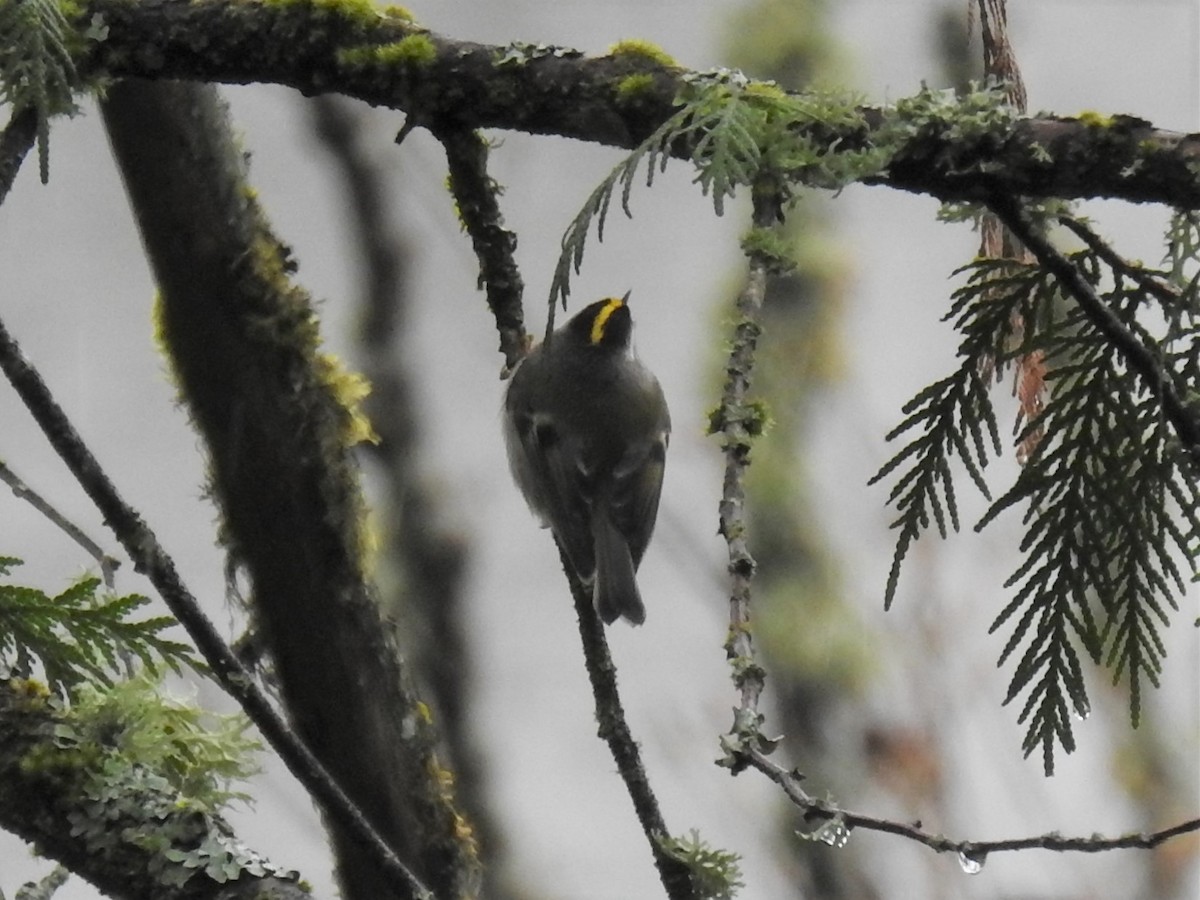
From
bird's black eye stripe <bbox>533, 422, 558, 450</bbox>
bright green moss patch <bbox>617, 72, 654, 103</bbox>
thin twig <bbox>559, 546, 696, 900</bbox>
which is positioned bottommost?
thin twig <bbox>559, 546, 696, 900</bbox>

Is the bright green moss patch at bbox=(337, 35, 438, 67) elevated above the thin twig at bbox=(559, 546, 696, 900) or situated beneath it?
elevated above

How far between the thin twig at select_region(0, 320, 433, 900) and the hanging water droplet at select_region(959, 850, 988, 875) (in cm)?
54

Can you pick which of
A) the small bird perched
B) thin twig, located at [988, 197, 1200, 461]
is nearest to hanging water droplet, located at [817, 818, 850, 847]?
thin twig, located at [988, 197, 1200, 461]

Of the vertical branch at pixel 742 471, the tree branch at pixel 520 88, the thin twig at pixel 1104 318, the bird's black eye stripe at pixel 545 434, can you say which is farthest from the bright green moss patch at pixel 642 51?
the bird's black eye stripe at pixel 545 434

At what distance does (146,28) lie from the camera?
5.54 feet

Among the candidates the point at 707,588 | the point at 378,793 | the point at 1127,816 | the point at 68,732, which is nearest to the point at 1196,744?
the point at 1127,816

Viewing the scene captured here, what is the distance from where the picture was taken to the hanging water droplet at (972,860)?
1.31 m

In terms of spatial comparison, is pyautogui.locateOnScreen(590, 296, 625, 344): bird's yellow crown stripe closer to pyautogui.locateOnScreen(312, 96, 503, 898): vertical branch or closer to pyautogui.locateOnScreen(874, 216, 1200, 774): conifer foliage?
pyautogui.locateOnScreen(312, 96, 503, 898): vertical branch

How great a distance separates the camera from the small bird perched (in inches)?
123

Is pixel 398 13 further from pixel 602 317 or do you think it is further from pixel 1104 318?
pixel 602 317

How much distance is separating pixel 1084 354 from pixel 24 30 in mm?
1137

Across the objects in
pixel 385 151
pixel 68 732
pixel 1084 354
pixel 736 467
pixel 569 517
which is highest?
pixel 385 151

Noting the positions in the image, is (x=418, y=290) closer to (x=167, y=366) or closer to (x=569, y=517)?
(x=569, y=517)

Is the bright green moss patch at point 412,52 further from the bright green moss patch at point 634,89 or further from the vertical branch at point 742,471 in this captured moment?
the vertical branch at point 742,471
